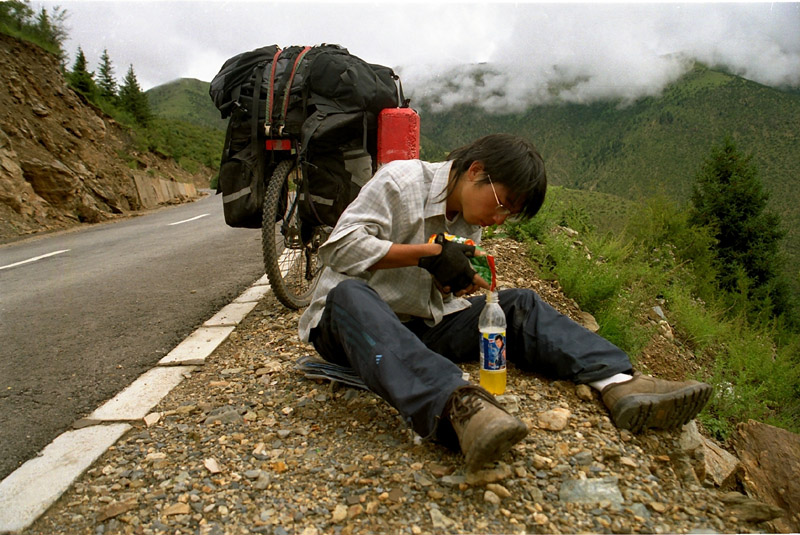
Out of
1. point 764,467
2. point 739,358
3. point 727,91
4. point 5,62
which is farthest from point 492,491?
point 727,91

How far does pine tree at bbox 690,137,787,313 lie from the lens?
71.2 feet

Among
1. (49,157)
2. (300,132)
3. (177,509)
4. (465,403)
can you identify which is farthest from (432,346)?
(49,157)

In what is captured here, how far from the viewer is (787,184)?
260 ft

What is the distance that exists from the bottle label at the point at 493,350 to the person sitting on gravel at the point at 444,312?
21 cm

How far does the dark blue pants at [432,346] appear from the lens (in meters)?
1.96

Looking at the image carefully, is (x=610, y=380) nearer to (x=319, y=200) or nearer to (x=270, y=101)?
(x=319, y=200)

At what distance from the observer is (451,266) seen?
2.19 meters

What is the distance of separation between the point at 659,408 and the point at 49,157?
15250 mm

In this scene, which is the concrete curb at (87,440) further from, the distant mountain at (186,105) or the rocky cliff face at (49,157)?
the distant mountain at (186,105)

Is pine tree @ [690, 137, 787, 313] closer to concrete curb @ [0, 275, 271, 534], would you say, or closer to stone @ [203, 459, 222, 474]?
concrete curb @ [0, 275, 271, 534]

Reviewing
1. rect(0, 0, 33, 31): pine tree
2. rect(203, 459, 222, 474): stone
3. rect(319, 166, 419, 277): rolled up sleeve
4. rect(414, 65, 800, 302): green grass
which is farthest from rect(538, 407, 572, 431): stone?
rect(414, 65, 800, 302): green grass

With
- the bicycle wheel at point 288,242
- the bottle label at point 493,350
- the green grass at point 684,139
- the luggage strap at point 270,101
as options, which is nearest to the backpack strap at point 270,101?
the luggage strap at point 270,101

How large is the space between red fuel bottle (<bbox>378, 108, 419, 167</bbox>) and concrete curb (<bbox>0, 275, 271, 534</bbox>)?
167 centimetres

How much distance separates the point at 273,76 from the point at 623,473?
3029 millimetres
